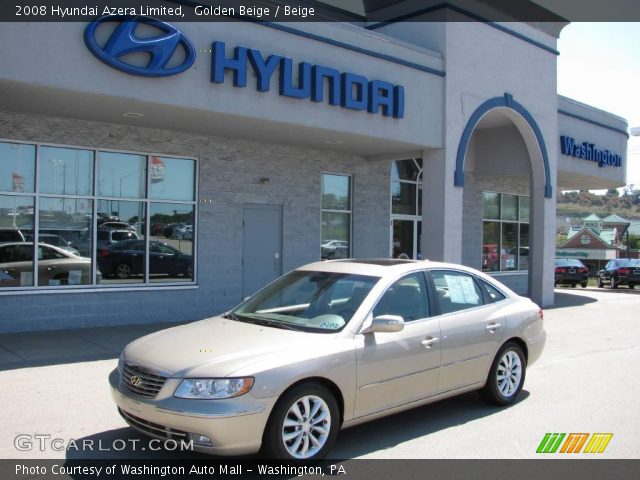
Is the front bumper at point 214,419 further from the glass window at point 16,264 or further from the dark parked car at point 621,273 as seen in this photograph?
the dark parked car at point 621,273

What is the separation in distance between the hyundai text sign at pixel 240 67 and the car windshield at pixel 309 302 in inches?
178

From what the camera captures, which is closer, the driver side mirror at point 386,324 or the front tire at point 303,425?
the front tire at point 303,425

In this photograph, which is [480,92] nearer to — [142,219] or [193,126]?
[193,126]

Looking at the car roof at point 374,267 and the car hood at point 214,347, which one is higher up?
the car roof at point 374,267

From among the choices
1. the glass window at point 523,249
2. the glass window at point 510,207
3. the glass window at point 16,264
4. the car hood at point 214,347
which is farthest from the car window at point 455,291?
the glass window at point 523,249

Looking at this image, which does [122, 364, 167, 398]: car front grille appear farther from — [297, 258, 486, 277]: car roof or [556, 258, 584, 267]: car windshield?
[556, 258, 584, 267]: car windshield

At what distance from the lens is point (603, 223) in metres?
77.4

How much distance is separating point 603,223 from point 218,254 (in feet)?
244

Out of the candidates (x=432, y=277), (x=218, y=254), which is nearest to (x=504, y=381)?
(x=432, y=277)

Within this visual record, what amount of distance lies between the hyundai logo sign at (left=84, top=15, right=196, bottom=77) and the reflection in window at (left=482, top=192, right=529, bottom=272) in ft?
40.1

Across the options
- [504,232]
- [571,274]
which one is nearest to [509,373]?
[504,232]

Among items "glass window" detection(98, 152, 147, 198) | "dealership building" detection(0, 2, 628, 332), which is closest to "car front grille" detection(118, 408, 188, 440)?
"dealership building" detection(0, 2, 628, 332)

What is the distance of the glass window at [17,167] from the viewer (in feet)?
33.2

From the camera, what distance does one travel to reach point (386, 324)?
525 centimetres
